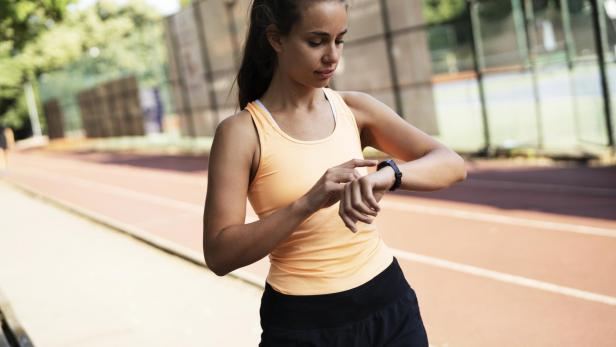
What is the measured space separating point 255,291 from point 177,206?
6.29 m

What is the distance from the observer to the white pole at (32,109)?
46737 mm

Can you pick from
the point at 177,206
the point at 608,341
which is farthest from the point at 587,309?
the point at 177,206

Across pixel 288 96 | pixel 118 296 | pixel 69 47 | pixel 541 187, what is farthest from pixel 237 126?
pixel 69 47

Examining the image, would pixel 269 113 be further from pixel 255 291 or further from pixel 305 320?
pixel 255 291

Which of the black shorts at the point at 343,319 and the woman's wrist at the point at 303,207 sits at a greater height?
the woman's wrist at the point at 303,207

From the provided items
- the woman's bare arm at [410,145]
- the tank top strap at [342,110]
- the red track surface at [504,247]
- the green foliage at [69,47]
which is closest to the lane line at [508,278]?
the red track surface at [504,247]

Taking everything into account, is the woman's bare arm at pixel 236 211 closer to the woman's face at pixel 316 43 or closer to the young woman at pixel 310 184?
the young woman at pixel 310 184

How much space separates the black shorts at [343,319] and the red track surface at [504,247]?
9.29 feet

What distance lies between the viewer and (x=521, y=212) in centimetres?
806

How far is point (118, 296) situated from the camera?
6391 millimetres

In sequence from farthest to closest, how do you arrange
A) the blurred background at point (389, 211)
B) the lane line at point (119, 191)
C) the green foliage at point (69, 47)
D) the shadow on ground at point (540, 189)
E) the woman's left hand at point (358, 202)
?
the green foliage at point (69, 47)
the lane line at point (119, 191)
the shadow on ground at point (540, 189)
the blurred background at point (389, 211)
the woman's left hand at point (358, 202)

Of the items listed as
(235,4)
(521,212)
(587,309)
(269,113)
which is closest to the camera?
(269,113)

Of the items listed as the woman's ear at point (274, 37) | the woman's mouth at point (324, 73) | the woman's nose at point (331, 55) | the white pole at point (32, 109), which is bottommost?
the woman's mouth at point (324, 73)

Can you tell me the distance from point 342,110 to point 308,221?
0.38 meters
